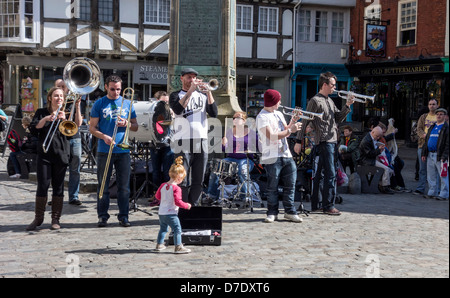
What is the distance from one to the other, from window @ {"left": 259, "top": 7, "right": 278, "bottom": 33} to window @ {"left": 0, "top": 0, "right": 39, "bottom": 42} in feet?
32.7

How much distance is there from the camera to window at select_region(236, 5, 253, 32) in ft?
87.5

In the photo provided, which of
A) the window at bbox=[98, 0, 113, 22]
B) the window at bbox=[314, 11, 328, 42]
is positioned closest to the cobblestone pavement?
the window at bbox=[98, 0, 113, 22]

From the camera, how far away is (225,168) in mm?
8719

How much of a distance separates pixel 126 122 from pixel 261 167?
12.2 ft

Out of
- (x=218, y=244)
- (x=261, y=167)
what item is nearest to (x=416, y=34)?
(x=261, y=167)

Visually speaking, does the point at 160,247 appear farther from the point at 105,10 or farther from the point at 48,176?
the point at 105,10

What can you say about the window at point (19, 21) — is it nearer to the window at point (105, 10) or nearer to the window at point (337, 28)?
the window at point (105, 10)

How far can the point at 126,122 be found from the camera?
22.4 feet

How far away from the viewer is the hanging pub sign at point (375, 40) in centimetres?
2561

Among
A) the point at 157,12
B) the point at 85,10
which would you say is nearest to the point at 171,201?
the point at 85,10

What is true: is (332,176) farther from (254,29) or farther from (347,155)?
(254,29)

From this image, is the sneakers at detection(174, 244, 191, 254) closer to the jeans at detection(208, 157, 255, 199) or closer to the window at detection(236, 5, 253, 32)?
the jeans at detection(208, 157, 255, 199)

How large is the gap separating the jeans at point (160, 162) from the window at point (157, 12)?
1645 centimetres

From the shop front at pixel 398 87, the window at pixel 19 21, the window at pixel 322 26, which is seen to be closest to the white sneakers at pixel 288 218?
the shop front at pixel 398 87
